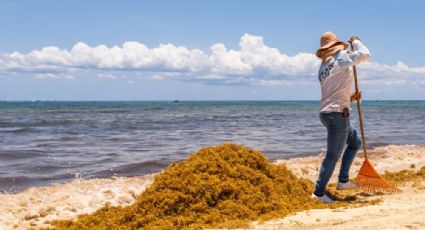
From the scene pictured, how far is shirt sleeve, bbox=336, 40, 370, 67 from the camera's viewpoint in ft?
15.5

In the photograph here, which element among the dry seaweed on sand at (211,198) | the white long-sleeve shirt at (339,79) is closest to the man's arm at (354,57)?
the white long-sleeve shirt at (339,79)

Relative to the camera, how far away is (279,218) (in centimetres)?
430

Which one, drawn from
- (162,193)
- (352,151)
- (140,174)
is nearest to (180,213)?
(162,193)

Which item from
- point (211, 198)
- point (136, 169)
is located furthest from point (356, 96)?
point (136, 169)

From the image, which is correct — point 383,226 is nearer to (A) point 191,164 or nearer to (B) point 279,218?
(B) point 279,218

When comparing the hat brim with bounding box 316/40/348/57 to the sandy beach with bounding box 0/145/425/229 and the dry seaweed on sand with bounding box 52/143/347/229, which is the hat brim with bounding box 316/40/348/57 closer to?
the dry seaweed on sand with bounding box 52/143/347/229

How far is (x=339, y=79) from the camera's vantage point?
489 cm

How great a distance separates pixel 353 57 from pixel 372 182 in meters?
1.78

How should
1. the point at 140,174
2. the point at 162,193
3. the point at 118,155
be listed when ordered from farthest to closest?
the point at 118,155 → the point at 140,174 → the point at 162,193

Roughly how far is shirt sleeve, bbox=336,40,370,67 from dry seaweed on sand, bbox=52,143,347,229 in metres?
1.44

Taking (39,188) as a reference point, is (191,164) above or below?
above

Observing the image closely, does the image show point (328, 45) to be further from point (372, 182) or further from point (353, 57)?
point (372, 182)

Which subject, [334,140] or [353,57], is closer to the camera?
[353,57]

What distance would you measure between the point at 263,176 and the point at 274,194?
0.29 meters
